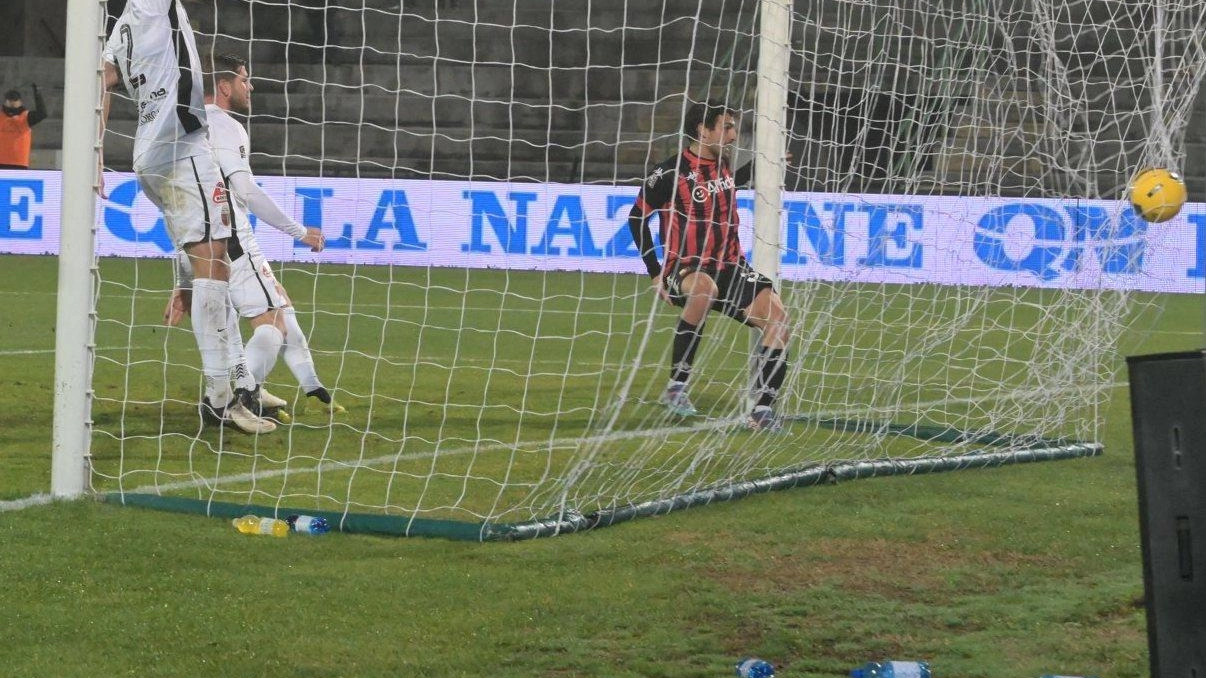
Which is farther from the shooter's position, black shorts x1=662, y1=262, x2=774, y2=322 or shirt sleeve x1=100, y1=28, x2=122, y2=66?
black shorts x1=662, y1=262, x2=774, y2=322

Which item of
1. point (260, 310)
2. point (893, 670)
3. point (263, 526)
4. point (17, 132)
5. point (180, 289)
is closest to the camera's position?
point (893, 670)

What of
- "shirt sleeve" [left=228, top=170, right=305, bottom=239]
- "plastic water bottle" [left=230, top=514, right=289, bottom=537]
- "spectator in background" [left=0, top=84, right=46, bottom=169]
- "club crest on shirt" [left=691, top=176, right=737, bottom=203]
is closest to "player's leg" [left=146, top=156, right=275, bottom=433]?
"shirt sleeve" [left=228, top=170, right=305, bottom=239]

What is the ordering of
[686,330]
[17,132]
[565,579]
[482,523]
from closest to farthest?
[565,579] → [482,523] → [686,330] → [17,132]

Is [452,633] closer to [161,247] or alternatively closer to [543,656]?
[543,656]

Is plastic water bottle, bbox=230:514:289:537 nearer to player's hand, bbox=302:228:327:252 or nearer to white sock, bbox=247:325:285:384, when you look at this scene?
white sock, bbox=247:325:285:384

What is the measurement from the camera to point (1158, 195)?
679 centimetres

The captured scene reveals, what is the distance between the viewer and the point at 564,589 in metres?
4.44

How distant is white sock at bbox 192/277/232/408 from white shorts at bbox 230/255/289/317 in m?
0.50

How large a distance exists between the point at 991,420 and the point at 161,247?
1138 cm

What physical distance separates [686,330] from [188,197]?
2.56 metres

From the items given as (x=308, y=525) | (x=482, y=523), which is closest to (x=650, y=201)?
(x=482, y=523)

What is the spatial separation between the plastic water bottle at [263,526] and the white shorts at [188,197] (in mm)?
2088

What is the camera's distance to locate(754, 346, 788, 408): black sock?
7.01 meters

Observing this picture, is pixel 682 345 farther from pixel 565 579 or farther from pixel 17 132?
pixel 17 132
